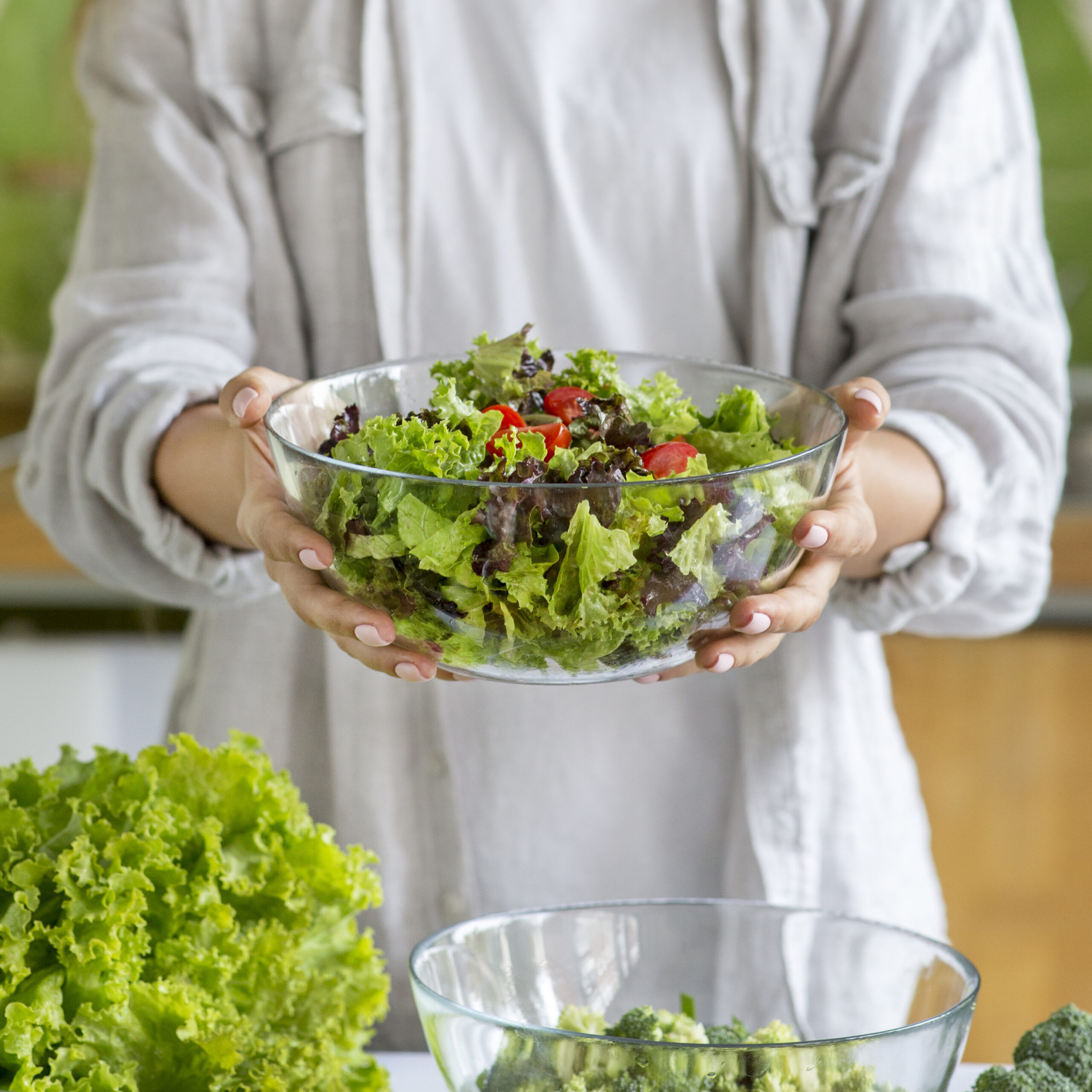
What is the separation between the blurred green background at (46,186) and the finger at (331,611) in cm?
210

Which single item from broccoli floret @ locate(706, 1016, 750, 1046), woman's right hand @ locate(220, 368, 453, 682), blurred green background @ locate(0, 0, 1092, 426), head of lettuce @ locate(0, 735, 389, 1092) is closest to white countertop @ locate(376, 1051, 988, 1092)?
head of lettuce @ locate(0, 735, 389, 1092)

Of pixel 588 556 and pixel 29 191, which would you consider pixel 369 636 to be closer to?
pixel 588 556

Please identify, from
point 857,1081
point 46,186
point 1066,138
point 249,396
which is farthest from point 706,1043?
point 46,186

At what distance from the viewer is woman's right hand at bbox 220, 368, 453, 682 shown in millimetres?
627

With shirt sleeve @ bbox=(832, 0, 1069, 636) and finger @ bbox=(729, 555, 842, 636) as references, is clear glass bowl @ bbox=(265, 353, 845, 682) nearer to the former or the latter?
finger @ bbox=(729, 555, 842, 636)

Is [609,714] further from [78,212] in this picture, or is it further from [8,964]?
[78,212]

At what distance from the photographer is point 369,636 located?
2.05 feet

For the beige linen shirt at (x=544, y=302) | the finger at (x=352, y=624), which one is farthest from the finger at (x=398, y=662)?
the beige linen shirt at (x=544, y=302)

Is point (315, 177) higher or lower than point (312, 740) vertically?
higher

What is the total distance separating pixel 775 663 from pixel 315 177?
564mm

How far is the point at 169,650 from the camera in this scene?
2238 mm

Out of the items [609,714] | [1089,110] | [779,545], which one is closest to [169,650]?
[609,714]

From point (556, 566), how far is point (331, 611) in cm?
14

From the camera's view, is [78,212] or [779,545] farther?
[78,212]
